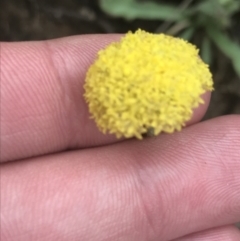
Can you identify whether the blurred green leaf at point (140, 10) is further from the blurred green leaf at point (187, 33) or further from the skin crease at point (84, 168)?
the skin crease at point (84, 168)

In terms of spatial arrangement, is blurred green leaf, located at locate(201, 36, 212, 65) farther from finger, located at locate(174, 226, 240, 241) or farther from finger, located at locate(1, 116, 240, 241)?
finger, located at locate(174, 226, 240, 241)

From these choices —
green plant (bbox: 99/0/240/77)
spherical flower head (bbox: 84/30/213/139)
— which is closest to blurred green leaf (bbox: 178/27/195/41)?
green plant (bbox: 99/0/240/77)

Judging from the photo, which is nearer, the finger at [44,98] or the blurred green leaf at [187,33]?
the finger at [44,98]

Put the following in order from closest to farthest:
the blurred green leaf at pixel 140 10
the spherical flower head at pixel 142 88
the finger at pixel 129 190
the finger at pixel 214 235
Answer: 1. the spherical flower head at pixel 142 88
2. the finger at pixel 129 190
3. the finger at pixel 214 235
4. the blurred green leaf at pixel 140 10

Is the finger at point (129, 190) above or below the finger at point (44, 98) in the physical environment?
below

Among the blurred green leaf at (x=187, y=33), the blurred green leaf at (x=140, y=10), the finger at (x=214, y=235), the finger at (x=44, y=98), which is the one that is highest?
the blurred green leaf at (x=140, y=10)

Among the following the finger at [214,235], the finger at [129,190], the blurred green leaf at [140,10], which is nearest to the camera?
the finger at [129,190]

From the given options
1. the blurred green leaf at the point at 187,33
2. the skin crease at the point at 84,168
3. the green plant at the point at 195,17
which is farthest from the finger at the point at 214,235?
the blurred green leaf at the point at 187,33

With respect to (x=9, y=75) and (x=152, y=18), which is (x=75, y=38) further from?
(x=152, y=18)

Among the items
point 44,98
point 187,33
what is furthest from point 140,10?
point 44,98
